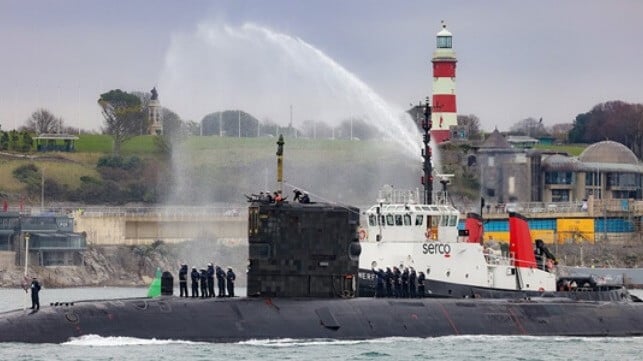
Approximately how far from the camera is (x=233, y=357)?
38969 mm

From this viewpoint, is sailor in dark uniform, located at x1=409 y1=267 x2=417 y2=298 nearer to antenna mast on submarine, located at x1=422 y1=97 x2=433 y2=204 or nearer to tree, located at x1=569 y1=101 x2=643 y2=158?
antenna mast on submarine, located at x1=422 y1=97 x2=433 y2=204

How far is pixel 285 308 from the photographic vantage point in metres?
42.8

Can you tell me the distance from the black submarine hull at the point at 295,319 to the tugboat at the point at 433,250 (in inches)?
95.0

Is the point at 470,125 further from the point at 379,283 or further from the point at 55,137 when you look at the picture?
the point at 379,283

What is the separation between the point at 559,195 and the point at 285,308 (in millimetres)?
81953

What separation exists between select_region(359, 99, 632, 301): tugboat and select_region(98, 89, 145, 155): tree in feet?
225

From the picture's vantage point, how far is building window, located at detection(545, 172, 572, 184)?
12094 centimetres

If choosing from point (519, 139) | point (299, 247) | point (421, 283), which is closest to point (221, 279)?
point (299, 247)

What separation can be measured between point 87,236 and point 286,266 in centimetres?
5790

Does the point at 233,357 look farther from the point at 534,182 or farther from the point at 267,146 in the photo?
the point at 534,182

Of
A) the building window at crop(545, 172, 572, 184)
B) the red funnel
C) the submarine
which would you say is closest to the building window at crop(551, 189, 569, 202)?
the building window at crop(545, 172, 572, 184)

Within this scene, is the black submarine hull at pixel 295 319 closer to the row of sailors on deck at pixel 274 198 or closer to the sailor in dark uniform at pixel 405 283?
the sailor in dark uniform at pixel 405 283

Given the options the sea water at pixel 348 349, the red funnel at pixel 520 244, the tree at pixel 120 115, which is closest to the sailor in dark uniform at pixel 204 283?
the sea water at pixel 348 349

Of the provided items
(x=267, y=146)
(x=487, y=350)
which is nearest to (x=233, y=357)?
(x=487, y=350)
